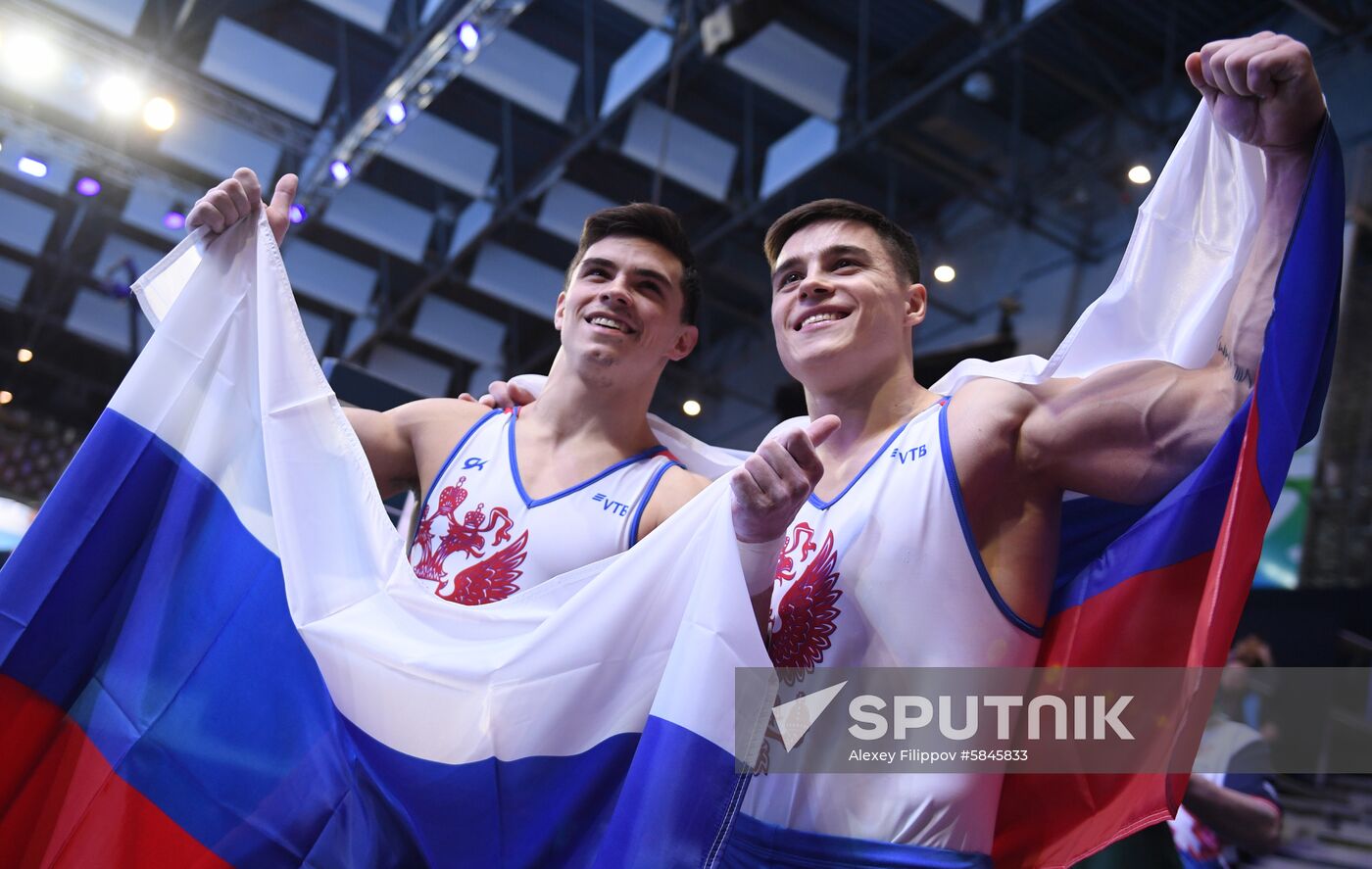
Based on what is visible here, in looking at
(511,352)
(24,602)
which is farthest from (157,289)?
(511,352)

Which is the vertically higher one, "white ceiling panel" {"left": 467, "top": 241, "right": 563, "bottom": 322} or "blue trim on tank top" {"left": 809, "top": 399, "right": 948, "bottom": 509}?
"white ceiling panel" {"left": 467, "top": 241, "right": 563, "bottom": 322}

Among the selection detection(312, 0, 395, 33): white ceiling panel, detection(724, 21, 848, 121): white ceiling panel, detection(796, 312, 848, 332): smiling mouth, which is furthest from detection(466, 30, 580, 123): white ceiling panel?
detection(796, 312, 848, 332): smiling mouth

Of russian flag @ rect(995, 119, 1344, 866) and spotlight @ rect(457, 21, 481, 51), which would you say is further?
spotlight @ rect(457, 21, 481, 51)

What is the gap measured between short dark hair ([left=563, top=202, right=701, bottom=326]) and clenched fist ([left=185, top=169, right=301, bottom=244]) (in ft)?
1.86

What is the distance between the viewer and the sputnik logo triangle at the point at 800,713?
1.62 meters

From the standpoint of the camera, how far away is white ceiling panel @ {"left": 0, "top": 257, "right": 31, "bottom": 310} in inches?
405

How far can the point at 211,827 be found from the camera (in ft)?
5.02

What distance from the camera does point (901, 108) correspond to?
7207 millimetres

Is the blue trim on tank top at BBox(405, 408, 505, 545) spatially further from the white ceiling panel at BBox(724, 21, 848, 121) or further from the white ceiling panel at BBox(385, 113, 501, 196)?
the white ceiling panel at BBox(385, 113, 501, 196)

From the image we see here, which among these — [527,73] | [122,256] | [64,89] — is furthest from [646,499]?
[122,256]

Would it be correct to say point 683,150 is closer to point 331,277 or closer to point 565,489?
point 331,277

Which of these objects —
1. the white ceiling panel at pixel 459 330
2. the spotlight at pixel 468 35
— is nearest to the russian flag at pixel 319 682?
the spotlight at pixel 468 35

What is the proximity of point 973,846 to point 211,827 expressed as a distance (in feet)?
3.28

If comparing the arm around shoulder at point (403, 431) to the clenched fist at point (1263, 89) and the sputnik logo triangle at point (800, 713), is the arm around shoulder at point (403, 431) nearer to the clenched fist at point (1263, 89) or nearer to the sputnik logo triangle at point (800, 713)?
the sputnik logo triangle at point (800, 713)
